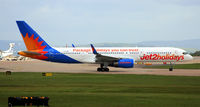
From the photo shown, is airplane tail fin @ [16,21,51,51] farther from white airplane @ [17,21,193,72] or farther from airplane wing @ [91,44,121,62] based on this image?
airplane wing @ [91,44,121,62]

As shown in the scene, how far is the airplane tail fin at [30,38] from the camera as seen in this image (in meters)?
50.4

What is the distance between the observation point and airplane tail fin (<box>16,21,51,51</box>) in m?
50.4

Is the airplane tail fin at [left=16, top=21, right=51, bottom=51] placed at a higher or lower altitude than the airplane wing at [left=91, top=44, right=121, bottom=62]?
higher

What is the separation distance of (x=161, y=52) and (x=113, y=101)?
32963mm

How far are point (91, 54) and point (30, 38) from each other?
8.76m

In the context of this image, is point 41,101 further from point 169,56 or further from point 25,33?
point 169,56

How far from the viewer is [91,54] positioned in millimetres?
52344

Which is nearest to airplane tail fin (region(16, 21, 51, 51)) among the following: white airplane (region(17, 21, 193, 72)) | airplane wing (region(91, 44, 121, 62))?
white airplane (region(17, 21, 193, 72))

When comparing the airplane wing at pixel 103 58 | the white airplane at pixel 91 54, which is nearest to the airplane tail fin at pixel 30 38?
the white airplane at pixel 91 54

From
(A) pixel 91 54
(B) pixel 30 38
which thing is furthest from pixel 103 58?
(B) pixel 30 38

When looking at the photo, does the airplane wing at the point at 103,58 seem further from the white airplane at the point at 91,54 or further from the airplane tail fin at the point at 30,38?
the airplane tail fin at the point at 30,38

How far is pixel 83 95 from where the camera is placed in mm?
23344

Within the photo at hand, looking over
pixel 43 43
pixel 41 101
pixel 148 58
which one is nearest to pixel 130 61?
pixel 148 58

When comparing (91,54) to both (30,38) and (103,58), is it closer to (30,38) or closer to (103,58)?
(103,58)
